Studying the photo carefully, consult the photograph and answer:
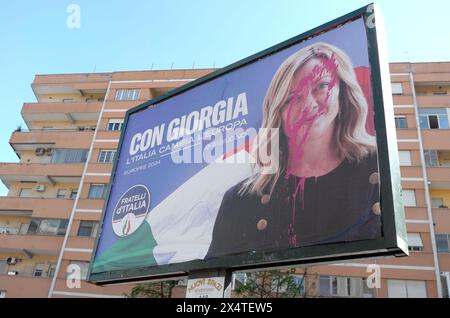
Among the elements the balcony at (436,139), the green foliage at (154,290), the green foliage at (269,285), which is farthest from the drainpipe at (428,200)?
the green foliage at (154,290)

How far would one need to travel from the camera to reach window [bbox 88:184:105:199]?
28025 mm

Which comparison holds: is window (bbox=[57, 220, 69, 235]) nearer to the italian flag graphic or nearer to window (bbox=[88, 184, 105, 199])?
window (bbox=[88, 184, 105, 199])

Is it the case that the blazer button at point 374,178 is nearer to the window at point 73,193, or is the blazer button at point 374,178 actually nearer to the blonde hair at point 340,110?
the blonde hair at point 340,110

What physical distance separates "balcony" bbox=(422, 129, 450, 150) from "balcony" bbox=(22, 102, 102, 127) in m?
20.3

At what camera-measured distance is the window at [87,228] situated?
26.6m

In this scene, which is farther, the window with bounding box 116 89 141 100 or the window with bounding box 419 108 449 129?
the window with bounding box 116 89 141 100

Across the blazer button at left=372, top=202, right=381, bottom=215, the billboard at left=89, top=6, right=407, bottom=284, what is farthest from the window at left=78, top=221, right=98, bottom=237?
the blazer button at left=372, top=202, right=381, bottom=215

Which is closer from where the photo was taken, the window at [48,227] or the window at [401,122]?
the window at [401,122]

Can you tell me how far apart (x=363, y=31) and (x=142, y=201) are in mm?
4189

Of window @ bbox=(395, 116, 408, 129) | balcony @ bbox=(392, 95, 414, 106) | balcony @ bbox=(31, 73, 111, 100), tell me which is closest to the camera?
window @ bbox=(395, 116, 408, 129)

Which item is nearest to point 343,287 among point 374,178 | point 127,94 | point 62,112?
point 374,178

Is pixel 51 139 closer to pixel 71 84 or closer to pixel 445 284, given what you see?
pixel 71 84
